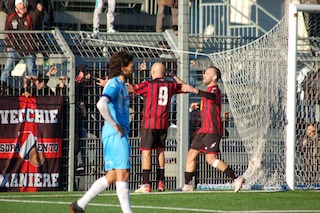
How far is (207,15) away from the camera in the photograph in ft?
84.1

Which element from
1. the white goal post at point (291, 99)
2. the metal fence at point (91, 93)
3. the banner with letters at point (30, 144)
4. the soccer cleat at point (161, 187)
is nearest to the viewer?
the soccer cleat at point (161, 187)

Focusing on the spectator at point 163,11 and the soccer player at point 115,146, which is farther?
the spectator at point 163,11

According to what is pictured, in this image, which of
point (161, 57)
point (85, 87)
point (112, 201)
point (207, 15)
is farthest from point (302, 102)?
point (207, 15)

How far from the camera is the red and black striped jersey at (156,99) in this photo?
16594mm

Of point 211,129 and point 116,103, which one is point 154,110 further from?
point 116,103

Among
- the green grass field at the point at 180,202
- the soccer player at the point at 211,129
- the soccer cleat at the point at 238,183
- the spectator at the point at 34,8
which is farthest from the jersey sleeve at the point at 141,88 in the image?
the spectator at the point at 34,8

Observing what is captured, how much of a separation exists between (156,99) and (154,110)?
179 mm

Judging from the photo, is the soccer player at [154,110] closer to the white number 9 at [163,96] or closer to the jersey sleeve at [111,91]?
the white number 9 at [163,96]

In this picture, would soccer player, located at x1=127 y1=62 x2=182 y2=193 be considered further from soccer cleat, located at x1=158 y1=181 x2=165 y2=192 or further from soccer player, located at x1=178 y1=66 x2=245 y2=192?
soccer player, located at x1=178 y1=66 x2=245 y2=192

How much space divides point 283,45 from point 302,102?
1430 mm

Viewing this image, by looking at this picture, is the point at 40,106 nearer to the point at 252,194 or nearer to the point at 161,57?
the point at 161,57

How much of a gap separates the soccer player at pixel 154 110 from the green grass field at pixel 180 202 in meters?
0.71

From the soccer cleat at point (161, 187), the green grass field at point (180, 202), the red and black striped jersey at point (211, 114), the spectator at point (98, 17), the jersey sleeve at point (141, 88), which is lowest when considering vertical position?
the green grass field at point (180, 202)

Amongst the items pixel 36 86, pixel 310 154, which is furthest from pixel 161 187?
pixel 310 154
